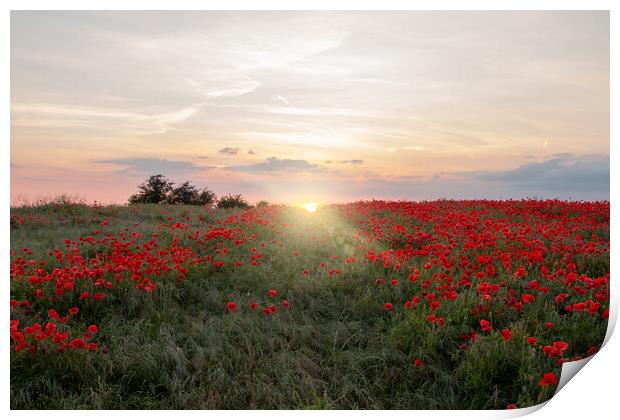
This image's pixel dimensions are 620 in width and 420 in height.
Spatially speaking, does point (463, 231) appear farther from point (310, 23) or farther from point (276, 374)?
point (276, 374)

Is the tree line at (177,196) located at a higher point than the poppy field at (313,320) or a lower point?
higher

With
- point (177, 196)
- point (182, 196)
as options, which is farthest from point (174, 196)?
point (182, 196)

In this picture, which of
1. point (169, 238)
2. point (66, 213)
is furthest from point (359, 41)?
point (66, 213)

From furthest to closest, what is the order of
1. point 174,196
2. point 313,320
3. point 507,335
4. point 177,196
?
point 174,196
point 177,196
point 313,320
point 507,335

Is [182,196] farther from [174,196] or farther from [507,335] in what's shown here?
[507,335]

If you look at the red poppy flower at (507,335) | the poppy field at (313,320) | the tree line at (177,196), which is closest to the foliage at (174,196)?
the tree line at (177,196)

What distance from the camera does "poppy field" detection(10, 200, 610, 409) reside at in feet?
12.1

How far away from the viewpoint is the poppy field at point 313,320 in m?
3.68

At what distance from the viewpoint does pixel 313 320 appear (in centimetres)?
481

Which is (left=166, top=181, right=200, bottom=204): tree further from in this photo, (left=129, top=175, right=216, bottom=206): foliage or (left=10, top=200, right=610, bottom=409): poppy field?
(left=10, top=200, right=610, bottom=409): poppy field

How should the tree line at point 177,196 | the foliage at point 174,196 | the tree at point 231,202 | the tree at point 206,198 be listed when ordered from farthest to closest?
the tree at point 231,202
the tree at point 206,198
the foliage at point 174,196
the tree line at point 177,196

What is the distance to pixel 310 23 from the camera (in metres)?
5.06

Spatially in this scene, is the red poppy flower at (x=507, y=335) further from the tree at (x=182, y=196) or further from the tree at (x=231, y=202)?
the tree at (x=231, y=202)

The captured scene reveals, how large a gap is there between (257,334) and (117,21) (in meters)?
3.51
